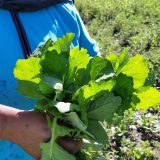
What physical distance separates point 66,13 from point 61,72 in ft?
1.46

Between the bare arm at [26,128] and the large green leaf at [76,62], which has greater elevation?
the large green leaf at [76,62]

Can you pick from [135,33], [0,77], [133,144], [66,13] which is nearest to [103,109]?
[0,77]

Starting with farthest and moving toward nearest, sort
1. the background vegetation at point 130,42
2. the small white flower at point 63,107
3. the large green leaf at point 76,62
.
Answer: the background vegetation at point 130,42
the large green leaf at point 76,62
the small white flower at point 63,107

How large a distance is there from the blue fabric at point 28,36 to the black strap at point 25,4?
2 centimetres

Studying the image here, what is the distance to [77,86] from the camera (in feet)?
4.15

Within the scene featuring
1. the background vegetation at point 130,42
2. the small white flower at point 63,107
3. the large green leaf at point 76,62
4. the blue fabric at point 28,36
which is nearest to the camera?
the small white flower at point 63,107

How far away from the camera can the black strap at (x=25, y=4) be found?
1499 millimetres

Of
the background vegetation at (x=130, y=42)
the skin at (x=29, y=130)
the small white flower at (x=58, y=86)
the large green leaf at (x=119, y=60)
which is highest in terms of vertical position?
the large green leaf at (x=119, y=60)

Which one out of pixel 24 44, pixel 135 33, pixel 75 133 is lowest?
pixel 135 33

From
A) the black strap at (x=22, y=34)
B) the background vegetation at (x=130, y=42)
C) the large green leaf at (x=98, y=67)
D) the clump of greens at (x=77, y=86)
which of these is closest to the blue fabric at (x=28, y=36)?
the black strap at (x=22, y=34)

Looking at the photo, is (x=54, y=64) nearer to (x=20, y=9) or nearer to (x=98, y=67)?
(x=98, y=67)

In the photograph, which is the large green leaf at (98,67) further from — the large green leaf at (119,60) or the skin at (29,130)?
the skin at (29,130)

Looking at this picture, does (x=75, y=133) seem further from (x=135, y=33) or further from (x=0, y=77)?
(x=135, y=33)

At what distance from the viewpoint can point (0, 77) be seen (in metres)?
1.48
